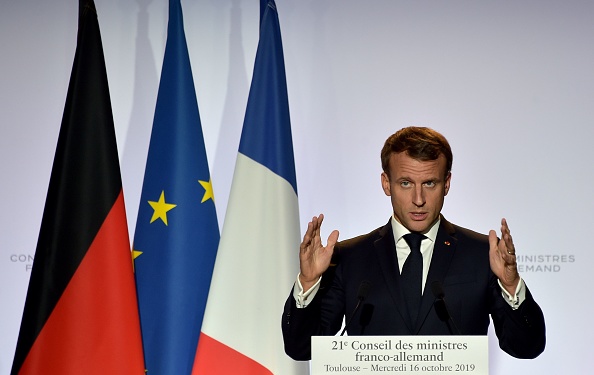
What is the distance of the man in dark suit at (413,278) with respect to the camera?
8.62ft

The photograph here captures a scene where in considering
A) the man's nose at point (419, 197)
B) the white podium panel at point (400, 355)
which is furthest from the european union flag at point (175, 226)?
the white podium panel at point (400, 355)

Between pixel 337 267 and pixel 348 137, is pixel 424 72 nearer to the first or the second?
pixel 348 137

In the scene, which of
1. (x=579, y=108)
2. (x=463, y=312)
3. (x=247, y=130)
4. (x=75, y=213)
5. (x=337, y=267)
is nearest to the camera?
(x=463, y=312)

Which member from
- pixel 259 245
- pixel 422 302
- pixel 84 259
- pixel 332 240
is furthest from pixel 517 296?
pixel 84 259

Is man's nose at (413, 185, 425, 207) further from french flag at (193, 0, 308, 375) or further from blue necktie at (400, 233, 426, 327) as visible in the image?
french flag at (193, 0, 308, 375)

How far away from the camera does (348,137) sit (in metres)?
4.42

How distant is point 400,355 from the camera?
2.22 meters

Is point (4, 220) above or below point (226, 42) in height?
below

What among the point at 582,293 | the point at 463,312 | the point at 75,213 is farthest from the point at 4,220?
the point at 582,293

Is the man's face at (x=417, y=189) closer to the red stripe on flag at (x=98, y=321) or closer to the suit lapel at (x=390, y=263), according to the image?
the suit lapel at (x=390, y=263)

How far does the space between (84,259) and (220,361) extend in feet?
2.61

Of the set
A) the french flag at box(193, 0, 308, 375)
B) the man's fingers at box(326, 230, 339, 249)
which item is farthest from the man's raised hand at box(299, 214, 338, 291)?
the french flag at box(193, 0, 308, 375)

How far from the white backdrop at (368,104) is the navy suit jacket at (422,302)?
143cm

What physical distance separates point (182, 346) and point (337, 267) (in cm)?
126
